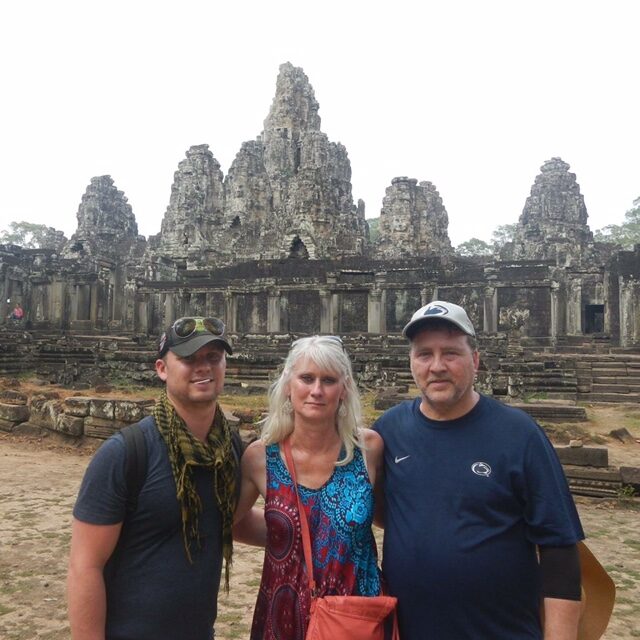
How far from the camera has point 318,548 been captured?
1.92 m

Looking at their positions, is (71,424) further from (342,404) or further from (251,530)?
(342,404)

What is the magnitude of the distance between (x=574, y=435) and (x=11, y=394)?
11288 millimetres

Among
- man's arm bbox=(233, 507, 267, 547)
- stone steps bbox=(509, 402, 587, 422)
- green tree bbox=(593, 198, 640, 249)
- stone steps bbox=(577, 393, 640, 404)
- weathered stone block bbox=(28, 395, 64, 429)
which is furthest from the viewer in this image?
green tree bbox=(593, 198, 640, 249)

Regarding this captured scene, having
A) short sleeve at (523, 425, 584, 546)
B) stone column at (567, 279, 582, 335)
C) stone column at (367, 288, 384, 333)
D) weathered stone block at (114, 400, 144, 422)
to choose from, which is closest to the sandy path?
weathered stone block at (114, 400, 144, 422)

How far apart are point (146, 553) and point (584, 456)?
629cm

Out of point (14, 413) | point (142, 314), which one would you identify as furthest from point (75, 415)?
point (142, 314)

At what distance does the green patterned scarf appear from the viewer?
1883mm

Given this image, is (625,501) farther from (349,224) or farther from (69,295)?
(69,295)

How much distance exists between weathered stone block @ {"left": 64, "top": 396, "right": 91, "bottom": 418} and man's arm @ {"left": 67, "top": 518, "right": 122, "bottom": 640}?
26.7 ft

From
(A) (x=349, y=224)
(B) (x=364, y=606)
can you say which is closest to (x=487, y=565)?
(B) (x=364, y=606)

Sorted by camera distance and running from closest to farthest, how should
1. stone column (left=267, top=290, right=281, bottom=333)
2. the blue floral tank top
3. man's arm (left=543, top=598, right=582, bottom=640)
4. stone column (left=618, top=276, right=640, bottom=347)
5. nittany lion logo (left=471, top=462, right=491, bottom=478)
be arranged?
man's arm (left=543, top=598, right=582, bottom=640)
nittany lion logo (left=471, top=462, right=491, bottom=478)
the blue floral tank top
stone column (left=618, top=276, right=640, bottom=347)
stone column (left=267, top=290, right=281, bottom=333)

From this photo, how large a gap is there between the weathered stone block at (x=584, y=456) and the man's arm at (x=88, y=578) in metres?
6.17

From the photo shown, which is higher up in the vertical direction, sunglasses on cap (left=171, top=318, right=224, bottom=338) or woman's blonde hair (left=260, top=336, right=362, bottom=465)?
sunglasses on cap (left=171, top=318, right=224, bottom=338)

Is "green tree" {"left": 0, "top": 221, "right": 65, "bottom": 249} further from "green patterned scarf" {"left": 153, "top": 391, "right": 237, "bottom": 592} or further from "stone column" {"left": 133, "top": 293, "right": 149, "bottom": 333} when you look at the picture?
"green patterned scarf" {"left": 153, "top": 391, "right": 237, "bottom": 592}
